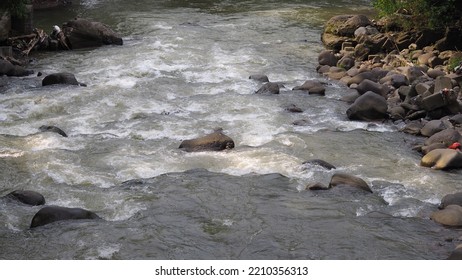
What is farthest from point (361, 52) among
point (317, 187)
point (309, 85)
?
point (317, 187)

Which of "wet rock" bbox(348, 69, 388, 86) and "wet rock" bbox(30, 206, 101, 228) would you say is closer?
"wet rock" bbox(30, 206, 101, 228)

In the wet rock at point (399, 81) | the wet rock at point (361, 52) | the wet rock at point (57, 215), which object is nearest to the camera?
the wet rock at point (57, 215)

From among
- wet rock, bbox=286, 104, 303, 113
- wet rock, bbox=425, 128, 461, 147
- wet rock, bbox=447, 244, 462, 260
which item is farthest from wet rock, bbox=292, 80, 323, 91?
wet rock, bbox=447, 244, 462, 260

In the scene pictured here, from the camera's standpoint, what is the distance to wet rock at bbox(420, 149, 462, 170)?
11.5 m

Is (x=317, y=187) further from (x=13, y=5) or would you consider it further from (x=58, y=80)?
(x=13, y=5)

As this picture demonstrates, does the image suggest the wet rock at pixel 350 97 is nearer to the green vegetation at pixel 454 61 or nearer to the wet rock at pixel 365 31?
the green vegetation at pixel 454 61

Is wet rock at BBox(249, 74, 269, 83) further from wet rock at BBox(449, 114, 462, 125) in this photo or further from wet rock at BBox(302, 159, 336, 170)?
wet rock at BBox(302, 159, 336, 170)

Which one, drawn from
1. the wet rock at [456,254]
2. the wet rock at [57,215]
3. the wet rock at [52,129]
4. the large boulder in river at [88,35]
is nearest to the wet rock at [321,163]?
the wet rock at [456,254]

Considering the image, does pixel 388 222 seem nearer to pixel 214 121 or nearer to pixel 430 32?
pixel 214 121

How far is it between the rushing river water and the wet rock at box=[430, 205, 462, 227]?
0.16m

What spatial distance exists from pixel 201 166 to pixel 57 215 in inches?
124

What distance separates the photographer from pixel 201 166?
38.3ft

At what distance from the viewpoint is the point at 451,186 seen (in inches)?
428

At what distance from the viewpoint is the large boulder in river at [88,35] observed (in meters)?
21.3
